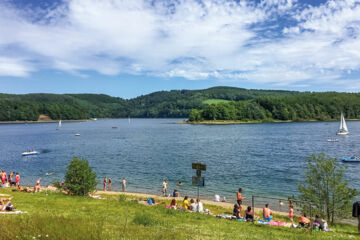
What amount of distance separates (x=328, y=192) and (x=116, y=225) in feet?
55.3

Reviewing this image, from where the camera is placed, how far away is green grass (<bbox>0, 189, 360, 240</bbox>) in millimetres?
8289

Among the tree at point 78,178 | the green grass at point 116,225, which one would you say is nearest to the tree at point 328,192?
the green grass at point 116,225

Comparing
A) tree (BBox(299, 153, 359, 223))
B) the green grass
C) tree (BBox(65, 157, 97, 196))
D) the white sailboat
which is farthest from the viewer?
the white sailboat

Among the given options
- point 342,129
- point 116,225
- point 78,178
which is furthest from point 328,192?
point 342,129

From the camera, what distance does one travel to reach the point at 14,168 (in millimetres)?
51812

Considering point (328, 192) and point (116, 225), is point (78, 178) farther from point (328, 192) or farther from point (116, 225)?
point (328, 192)

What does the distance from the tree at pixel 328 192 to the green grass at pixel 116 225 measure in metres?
1.37

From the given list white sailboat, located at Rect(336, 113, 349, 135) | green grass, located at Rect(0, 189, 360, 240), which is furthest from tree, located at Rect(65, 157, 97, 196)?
white sailboat, located at Rect(336, 113, 349, 135)

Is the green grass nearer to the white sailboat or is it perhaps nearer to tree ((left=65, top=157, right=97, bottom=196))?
tree ((left=65, top=157, right=97, bottom=196))

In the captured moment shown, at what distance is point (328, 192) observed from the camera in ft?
68.4

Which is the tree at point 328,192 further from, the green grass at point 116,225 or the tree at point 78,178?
the tree at point 78,178

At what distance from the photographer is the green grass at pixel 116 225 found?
27.2 feet

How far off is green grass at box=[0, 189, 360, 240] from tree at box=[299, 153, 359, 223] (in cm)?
137

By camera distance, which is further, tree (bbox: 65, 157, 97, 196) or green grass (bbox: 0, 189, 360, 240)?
tree (bbox: 65, 157, 97, 196)
